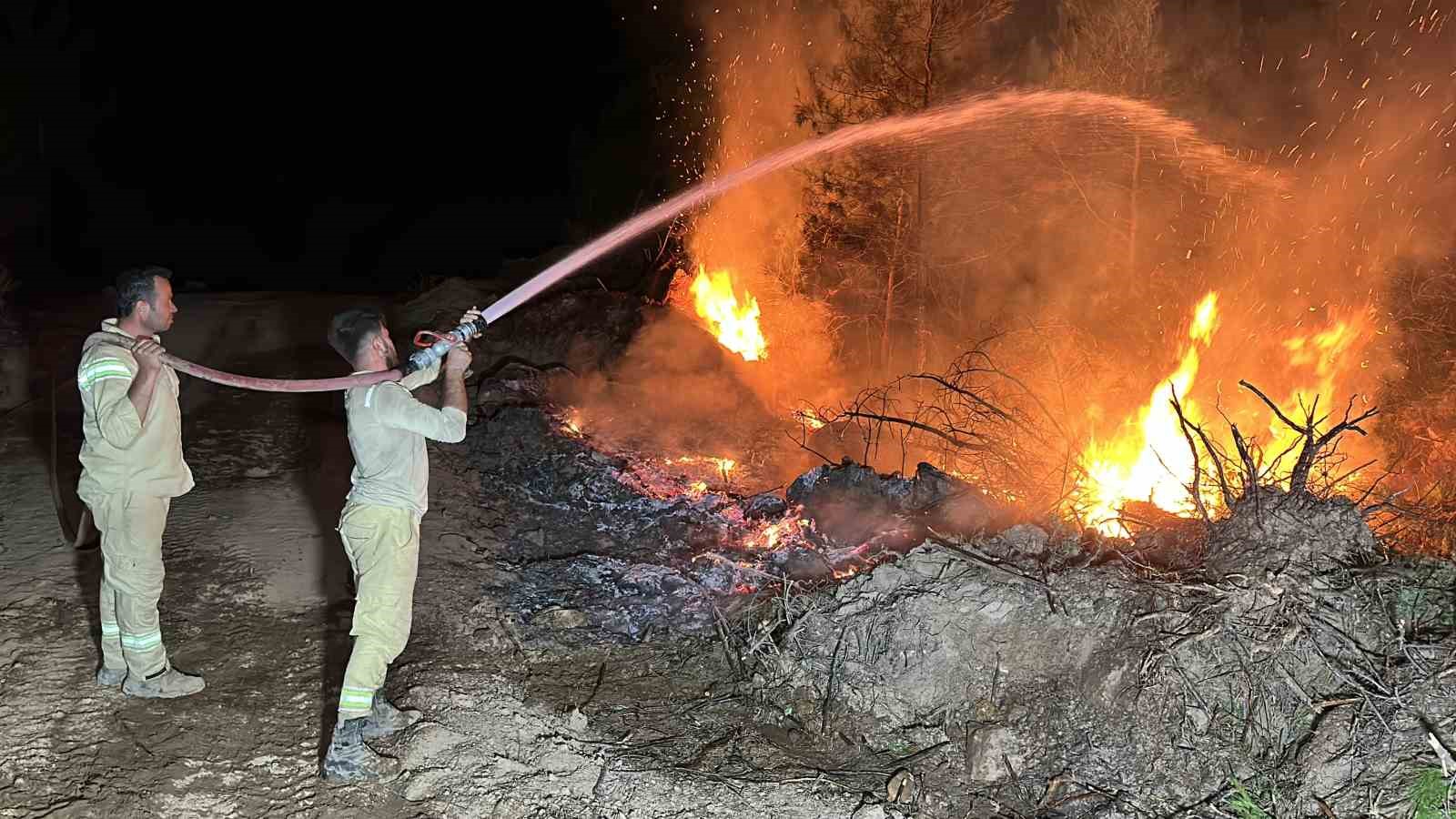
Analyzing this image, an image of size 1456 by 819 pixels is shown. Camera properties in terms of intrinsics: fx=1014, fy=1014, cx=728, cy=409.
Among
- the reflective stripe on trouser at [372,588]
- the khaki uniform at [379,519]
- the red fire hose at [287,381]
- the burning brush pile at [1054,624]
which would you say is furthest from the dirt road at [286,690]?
the red fire hose at [287,381]

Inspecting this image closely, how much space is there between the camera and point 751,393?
41.9 feet

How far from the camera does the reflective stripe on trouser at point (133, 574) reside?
5.26 metres

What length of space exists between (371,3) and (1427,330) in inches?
1695

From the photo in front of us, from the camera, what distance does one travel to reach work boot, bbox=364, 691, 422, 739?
5.12 m

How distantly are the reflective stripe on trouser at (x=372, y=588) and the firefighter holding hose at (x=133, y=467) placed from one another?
4.33 feet

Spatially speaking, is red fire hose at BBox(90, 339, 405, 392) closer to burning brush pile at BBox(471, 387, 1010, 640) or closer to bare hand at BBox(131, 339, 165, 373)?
bare hand at BBox(131, 339, 165, 373)

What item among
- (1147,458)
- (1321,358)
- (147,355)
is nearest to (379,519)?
(147,355)

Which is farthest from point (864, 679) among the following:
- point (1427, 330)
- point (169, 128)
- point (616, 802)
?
point (169, 128)

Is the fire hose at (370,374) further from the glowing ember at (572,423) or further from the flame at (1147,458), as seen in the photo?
the glowing ember at (572,423)

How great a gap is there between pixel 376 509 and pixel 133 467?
5.02 ft

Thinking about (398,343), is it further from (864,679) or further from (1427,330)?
(1427,330)

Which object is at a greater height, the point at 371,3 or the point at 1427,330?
the point at 371,3

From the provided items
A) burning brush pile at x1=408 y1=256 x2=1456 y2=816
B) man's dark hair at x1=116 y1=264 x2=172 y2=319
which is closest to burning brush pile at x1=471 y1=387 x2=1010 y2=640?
burning brush pile at x1=408 y1=256 x2=1456 y2=816

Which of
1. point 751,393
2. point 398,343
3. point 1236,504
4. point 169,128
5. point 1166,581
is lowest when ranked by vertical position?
point 1166,581
